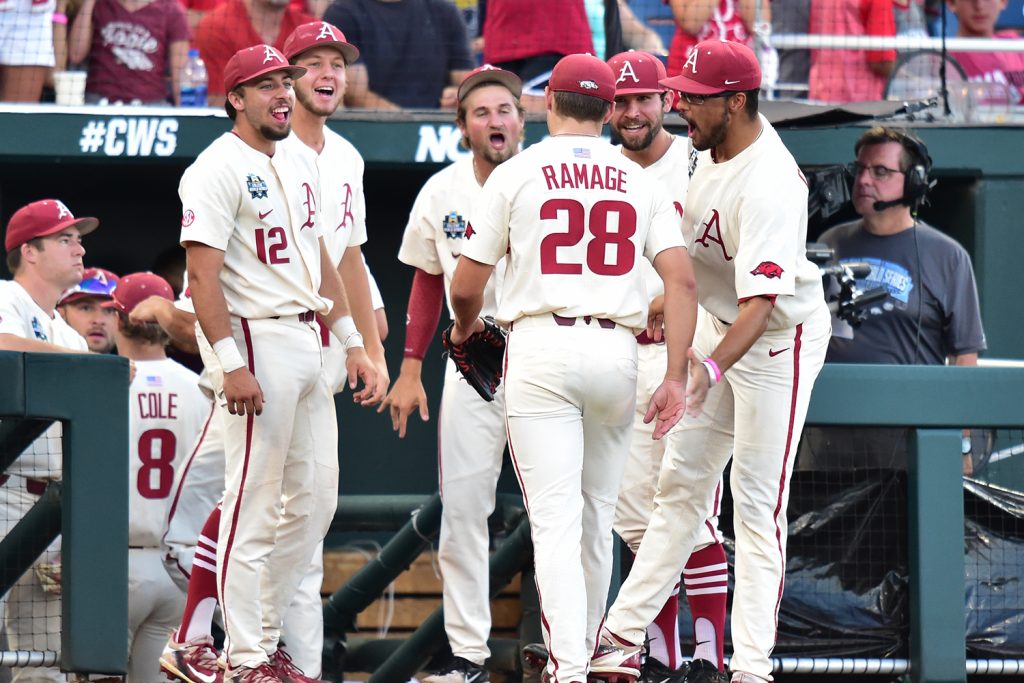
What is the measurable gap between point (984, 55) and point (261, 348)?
5.47m

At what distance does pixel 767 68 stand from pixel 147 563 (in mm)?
4144

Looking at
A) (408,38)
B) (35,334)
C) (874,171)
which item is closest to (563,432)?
(35,334)

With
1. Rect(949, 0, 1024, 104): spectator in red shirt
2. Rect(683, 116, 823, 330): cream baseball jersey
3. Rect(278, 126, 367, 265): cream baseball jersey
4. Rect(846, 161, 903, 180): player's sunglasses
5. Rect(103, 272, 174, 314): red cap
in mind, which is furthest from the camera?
Rect(949, 0, 1024, 104): spectator in red shirt

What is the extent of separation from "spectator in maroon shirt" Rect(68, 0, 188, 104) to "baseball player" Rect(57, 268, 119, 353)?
4.27 feet

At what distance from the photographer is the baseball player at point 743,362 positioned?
15.6 feet

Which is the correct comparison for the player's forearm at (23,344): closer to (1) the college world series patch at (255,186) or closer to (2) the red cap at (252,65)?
(1) the college world series patch at (255,186)

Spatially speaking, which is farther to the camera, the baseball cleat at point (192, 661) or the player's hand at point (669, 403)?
the baseball cleat at point (192, 661)

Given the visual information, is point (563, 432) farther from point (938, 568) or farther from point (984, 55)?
point (984, 55)

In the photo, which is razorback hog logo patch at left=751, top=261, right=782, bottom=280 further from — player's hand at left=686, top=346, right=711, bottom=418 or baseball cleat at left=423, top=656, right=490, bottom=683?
baseball cleat at left=423, top=656, right=490, bottom=683

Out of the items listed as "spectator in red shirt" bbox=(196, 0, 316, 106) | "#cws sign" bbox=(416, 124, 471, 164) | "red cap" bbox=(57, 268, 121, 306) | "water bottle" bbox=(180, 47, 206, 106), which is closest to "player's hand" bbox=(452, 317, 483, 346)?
"red cap" bbox=(57, 268, 121, 306)

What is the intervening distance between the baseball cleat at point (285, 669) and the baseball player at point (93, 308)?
2327 mm

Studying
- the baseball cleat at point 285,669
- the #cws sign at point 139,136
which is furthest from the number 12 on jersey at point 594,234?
the #cws sign at point 139,136

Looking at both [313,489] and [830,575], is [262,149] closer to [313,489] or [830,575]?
[313,489]

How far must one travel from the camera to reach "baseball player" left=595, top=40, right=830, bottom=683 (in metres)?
4.75
